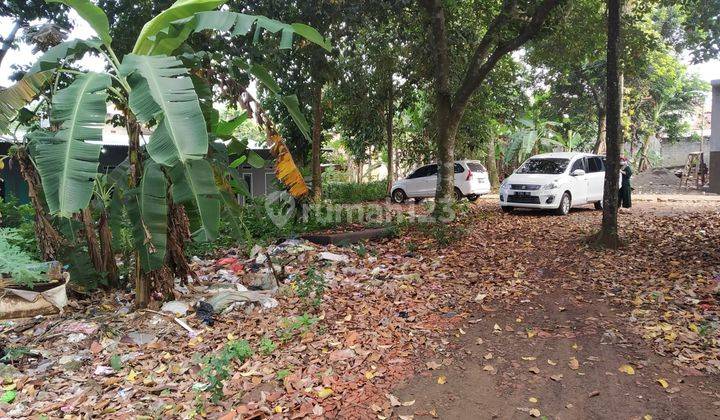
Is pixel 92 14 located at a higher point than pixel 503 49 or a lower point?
lower

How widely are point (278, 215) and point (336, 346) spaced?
6.09 meters

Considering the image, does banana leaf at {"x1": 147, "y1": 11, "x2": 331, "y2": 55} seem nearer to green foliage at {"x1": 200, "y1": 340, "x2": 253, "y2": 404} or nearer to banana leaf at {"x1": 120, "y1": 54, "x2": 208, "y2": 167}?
banana leaf at {"x1": 120, "y1": 54, "x2": 208, "y2": 167}

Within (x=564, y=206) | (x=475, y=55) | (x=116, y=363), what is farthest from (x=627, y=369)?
(x=564, y=206)

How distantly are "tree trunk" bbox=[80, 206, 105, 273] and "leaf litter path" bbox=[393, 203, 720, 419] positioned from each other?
4.26 metres

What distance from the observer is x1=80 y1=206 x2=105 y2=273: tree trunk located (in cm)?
590

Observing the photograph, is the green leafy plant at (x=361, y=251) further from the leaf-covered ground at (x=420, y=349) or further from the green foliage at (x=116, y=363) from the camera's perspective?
the green foliage at (x=116, y=363)

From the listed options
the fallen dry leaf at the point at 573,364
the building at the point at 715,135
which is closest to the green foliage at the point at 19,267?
the fallen dry leaf at the point at 573,364

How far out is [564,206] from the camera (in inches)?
482

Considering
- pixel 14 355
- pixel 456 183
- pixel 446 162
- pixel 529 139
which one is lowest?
pixel 14 355

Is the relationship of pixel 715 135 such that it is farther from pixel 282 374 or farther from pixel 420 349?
pixel 282 374

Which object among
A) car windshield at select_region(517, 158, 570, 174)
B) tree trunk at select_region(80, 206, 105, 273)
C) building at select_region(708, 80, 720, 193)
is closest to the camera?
Result: tree trunk at select_region(80, 206, 105, 273)

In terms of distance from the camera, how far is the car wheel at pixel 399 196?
19.5m

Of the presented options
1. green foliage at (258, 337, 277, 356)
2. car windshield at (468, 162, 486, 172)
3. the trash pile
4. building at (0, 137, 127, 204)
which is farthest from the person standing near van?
building at (0, 137, 127, 204)

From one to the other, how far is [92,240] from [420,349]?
4.21m
